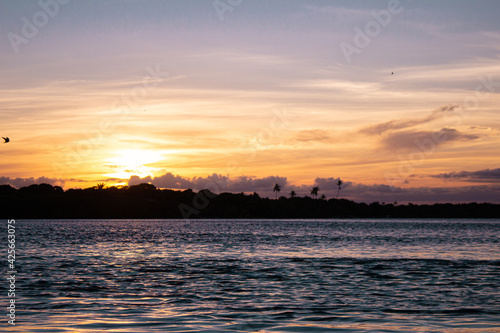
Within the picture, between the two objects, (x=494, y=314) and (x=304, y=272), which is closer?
(x=494, y=314)

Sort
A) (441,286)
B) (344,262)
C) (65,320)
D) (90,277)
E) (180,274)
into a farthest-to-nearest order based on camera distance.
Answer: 1. (344,262)
2. (180,274)
3. (90,277)
4. (441,286)
5. (65,320)

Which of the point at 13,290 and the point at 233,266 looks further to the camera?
the point at 233,266

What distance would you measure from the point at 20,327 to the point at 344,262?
3073 centimetres

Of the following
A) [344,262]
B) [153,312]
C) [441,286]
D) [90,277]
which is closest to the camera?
[153,312]

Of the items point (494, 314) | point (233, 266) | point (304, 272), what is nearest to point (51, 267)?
point (233, 266)

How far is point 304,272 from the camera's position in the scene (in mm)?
35250

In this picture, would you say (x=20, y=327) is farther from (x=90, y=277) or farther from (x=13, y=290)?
(x=90, y=277)

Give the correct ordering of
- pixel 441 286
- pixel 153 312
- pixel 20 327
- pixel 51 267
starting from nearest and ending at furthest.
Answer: pixel 20 327, pixel 153 312, pixel 441 286, pixel 51 267

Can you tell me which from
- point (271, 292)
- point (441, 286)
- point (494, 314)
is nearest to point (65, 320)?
point (271, 292)

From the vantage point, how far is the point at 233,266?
128 feet

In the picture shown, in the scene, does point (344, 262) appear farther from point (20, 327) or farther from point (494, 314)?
point (20, 327)

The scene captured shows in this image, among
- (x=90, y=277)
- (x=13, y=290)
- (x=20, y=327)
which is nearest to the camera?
(x=20, y=327)

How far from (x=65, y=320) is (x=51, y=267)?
21.0m

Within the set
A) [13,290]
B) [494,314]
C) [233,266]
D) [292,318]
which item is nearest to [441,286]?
[494,314]
